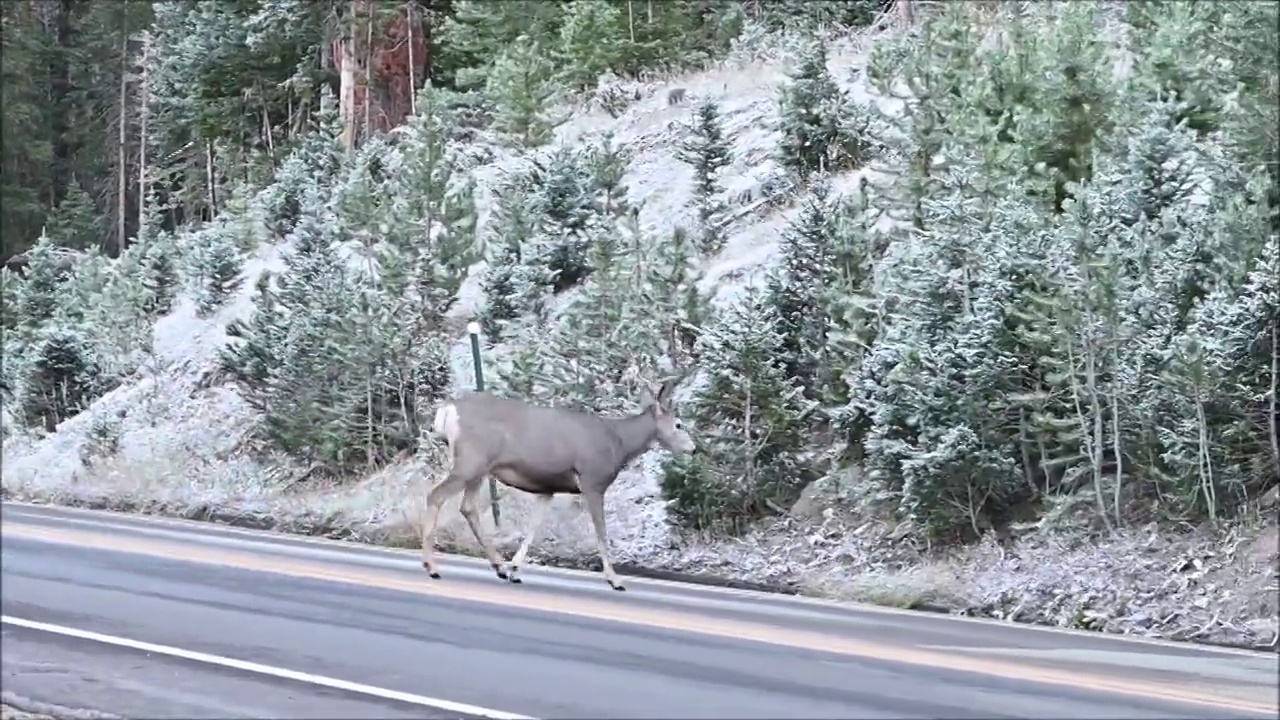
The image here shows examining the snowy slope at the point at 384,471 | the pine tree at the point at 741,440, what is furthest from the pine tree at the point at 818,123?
the pine tree at the point at 741,440

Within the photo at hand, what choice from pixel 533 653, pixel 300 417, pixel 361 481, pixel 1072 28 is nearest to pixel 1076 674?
pixel 533 653

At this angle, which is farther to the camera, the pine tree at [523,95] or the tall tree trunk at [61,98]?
the pine tree at [523,95]

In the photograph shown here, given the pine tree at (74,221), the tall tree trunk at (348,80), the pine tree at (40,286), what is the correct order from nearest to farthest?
the pine tree at (74,221) < the pine tree at (40,286) < the tall tree trunk at (348,80)

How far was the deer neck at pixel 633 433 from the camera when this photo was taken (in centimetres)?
1215

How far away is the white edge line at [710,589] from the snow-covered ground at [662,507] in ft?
0.94

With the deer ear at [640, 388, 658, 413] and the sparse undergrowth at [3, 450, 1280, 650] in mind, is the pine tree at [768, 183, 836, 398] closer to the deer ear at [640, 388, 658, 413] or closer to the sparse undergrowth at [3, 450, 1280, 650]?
the sparse undergrowth at [3, 450, 1280, 650]

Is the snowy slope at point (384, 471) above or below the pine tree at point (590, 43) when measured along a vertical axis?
below

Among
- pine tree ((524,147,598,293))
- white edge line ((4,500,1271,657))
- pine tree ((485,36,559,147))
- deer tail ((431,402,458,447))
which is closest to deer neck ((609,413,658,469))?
deer tail ((431,402,458,447))

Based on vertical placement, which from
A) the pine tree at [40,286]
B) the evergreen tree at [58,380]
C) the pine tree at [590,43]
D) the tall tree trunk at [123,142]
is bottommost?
the evergreen tree at [58,380]

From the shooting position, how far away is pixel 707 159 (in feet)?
85.5

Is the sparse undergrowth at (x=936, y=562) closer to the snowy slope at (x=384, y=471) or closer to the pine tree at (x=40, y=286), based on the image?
the snowy slope at (x=384, y=471)

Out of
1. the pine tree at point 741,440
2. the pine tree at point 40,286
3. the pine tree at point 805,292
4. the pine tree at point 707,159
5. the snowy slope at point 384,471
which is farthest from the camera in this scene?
the pine tree at point 707,159

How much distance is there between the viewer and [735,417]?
56.7 ft

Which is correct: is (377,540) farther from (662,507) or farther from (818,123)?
(818,123)
